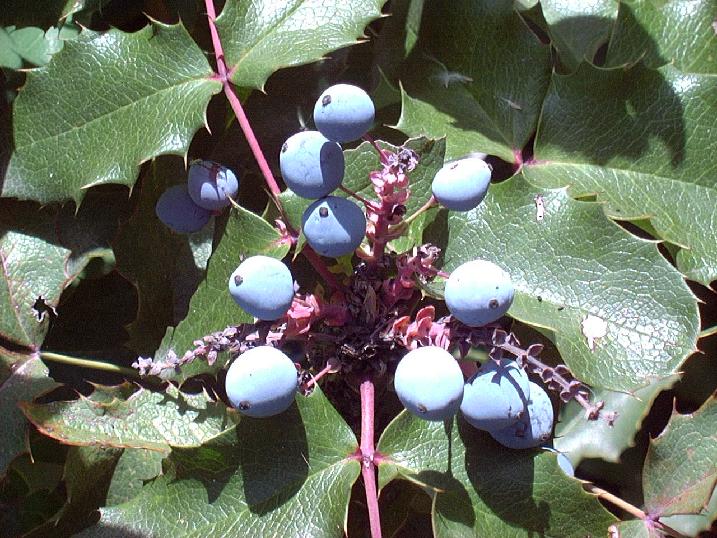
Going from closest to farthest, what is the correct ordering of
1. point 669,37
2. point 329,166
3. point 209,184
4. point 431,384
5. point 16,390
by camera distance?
point 431,384, point 329,166, point 209,184, point 16,390, point 669,37

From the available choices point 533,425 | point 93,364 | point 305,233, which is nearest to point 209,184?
point 305,233

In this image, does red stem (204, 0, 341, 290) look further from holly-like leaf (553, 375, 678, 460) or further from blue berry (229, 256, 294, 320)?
holly-like leaf (553, 375, 678, 460)

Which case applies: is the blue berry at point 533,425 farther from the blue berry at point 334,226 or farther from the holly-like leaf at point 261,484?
→ the blue berry at point 334,226

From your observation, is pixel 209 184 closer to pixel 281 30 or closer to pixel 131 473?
pixel 281 30

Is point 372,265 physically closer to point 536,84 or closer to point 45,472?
point 536,84

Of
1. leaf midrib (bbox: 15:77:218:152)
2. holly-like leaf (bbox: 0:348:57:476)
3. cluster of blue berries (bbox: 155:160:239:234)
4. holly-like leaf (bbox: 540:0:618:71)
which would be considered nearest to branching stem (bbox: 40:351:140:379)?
holly-like leaf (bbox: 0:348:57:476)

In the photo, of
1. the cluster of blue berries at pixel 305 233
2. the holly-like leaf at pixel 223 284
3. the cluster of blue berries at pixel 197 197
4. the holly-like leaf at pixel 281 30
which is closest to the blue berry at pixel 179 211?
the cluster of blue berries at pixel 197 197
